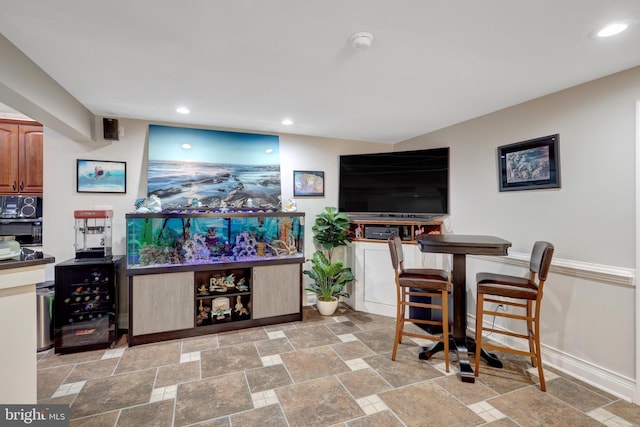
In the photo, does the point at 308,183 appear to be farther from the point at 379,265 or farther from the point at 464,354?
the point at 464,354

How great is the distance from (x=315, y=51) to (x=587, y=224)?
2.51 metres

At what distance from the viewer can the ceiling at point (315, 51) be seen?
4.99 feet

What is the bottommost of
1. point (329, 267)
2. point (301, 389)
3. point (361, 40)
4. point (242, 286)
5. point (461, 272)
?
point (301, 389)

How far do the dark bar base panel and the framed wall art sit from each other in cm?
163

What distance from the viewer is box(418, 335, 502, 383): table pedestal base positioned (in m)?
2.33

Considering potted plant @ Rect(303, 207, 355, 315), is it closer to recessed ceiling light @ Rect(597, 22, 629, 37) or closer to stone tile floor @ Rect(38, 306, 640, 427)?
→ stone tile floor @ Rect(38, 306, 640, 427)

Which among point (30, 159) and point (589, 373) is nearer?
point (589, 373)

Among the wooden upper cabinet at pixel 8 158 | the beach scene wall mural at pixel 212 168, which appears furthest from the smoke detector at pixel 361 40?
the wooden upper cabinet at pixel 8 158

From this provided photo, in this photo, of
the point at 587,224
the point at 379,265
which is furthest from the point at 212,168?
the point at 587,224

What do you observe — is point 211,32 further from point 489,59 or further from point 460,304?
point 460,304

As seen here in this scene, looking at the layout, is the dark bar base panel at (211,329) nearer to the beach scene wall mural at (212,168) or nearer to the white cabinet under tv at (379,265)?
the white cabinet under tv at (379,265)

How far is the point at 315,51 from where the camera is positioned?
1932 mm

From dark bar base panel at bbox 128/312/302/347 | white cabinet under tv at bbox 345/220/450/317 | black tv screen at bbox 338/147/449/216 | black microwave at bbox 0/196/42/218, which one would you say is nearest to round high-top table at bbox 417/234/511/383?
white cabinet under tv at bbox 345/220/450/317

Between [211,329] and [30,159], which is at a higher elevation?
[30,159]
